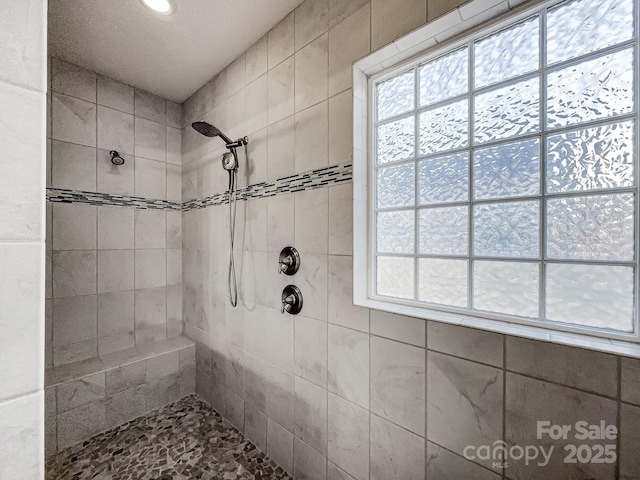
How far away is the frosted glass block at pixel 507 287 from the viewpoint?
0.97 m

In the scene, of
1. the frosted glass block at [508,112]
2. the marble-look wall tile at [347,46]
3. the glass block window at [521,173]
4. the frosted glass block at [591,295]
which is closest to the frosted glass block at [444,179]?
the glass block window at [521,173]

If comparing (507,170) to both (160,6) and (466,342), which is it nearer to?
(466,342)

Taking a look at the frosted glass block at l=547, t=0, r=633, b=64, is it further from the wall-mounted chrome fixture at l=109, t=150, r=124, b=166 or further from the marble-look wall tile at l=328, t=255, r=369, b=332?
the wall-mounted chrome fixture at l=109, t=150, r=124, b=166

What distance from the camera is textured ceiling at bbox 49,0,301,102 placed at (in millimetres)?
1537

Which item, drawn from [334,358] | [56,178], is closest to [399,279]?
[334,358]

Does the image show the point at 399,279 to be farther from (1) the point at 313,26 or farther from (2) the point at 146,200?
(2) the point at 146,200

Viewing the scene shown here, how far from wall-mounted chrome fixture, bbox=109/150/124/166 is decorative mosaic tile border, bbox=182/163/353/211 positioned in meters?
0.82

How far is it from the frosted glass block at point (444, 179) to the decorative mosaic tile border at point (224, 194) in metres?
0.32

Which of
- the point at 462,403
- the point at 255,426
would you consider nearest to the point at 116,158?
the point at 255,426

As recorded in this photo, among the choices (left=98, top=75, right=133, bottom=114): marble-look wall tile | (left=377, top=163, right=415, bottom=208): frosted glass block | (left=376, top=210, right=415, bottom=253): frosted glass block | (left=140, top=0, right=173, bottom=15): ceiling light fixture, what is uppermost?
(left=140, top=0, right=173, bottom=15): ceiling light fixture

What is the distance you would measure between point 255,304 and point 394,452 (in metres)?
1.05

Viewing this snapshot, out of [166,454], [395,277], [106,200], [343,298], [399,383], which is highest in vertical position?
[106,200]

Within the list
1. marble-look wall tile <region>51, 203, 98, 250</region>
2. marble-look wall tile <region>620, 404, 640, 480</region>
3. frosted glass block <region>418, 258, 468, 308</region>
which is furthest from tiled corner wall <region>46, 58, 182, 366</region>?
marble-look wall tile <region>620, 404, 640, 480</region>

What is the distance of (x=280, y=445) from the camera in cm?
162
